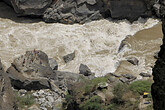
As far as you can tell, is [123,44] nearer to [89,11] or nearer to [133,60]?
[133,60]

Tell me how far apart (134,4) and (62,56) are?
754 cm

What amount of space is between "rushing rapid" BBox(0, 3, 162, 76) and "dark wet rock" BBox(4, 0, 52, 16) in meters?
0.65

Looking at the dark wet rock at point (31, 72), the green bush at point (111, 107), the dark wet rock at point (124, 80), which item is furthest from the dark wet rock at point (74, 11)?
the green bush at point (111, 107)

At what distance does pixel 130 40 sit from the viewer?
63.1 feet

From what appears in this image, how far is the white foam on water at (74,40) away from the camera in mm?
17672

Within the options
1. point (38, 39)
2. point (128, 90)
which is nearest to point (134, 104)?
point (128, 90)

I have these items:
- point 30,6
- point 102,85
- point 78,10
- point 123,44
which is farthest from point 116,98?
point 30,6

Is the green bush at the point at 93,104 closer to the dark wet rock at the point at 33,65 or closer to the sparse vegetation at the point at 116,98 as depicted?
the sparse vegetation at the point at 116,98

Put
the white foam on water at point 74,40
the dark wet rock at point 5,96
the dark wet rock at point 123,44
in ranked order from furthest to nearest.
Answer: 1. the dark wet rock at point 123,44
2. the white foam on water at point 74,40
3. the dark wet rock at point 5,96

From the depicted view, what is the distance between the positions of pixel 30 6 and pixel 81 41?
548cm

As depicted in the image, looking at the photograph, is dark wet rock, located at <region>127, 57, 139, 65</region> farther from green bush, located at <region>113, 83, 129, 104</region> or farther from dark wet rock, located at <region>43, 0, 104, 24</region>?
dark wet rock, located at <region>43, 0, 104, 24</region>

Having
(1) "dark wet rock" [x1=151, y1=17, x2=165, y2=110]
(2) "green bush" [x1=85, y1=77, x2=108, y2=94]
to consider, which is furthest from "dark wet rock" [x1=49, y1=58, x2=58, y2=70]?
(1) "dark wet rock" [x1=151, y1=17, x2=165, y2=110]

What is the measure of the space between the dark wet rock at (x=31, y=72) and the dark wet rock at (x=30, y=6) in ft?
23.4

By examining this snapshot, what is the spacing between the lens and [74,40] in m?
20.2
